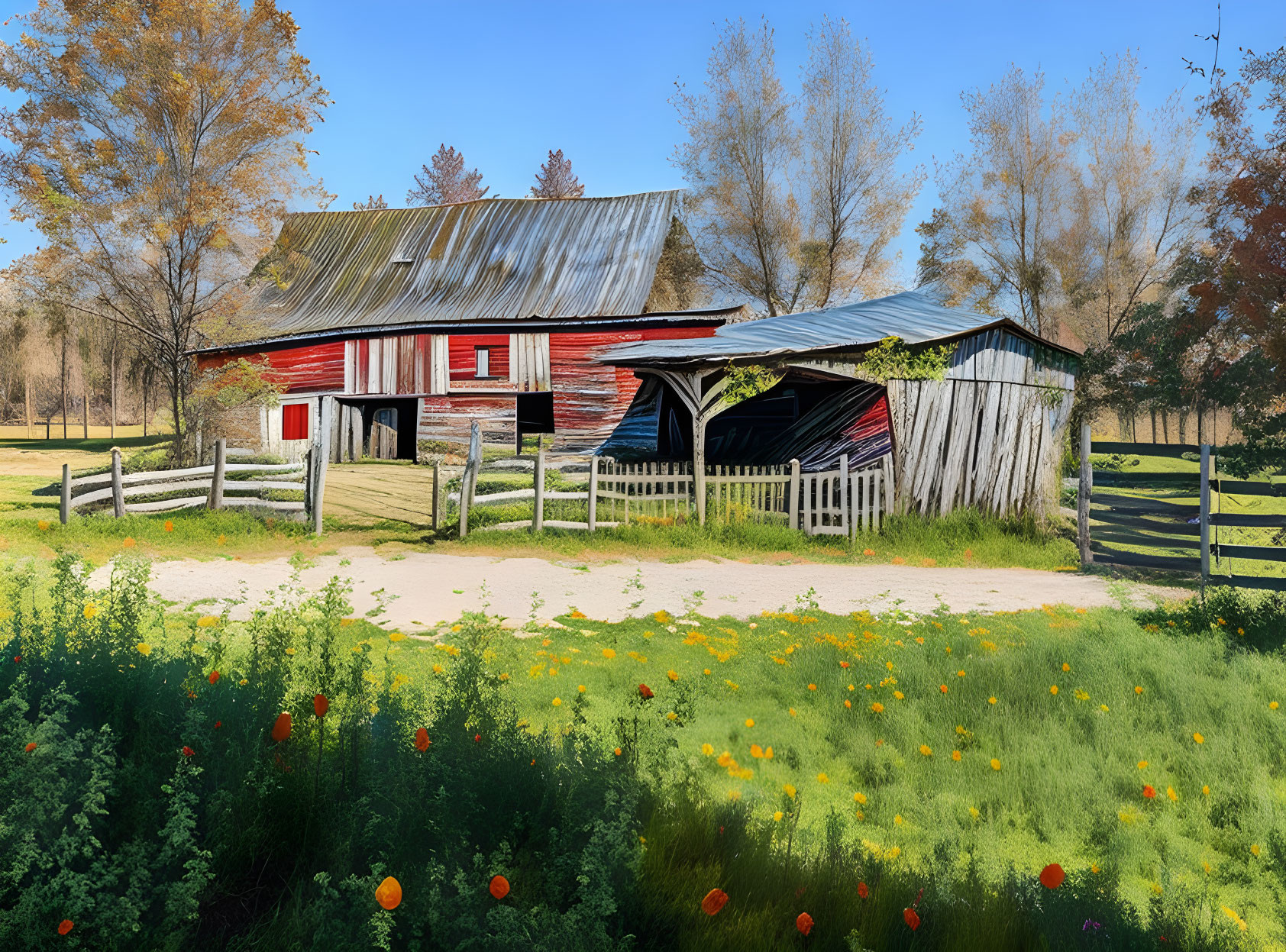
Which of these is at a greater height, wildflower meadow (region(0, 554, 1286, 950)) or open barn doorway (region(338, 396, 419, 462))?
open barn doorway (region(338, 396, 419, 462))

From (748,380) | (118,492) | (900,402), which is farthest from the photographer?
(900,402)

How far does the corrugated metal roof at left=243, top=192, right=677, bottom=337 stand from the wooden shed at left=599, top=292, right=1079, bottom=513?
6.85m

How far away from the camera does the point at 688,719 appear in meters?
3.33

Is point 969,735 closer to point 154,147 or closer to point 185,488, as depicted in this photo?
point 185,488

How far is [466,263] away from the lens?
26469mm

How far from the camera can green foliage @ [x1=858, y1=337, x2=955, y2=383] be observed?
1500cm

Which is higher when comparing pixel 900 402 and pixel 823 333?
pixel 823 333

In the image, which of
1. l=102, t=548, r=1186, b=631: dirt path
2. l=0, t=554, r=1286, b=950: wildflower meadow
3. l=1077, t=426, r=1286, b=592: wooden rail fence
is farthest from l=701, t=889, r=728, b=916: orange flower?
l=1077, t=426, r=1286, b=592: wooden rail fence

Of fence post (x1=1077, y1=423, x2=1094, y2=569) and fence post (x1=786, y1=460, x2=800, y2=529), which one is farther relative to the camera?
fence post (x1=786, y1=460, x2=800, y2=529)

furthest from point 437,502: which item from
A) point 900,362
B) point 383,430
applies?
point 383,430

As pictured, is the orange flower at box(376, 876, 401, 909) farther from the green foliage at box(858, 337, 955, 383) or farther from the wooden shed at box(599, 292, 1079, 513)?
the green foliage at box(858, 337, 955, 383)

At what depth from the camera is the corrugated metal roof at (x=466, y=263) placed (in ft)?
80.4

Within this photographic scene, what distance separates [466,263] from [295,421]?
6936 mm

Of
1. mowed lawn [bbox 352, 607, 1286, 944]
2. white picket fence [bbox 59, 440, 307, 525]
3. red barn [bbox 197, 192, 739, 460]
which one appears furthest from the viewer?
red barn [bbox 197, 192, 739, 460]
